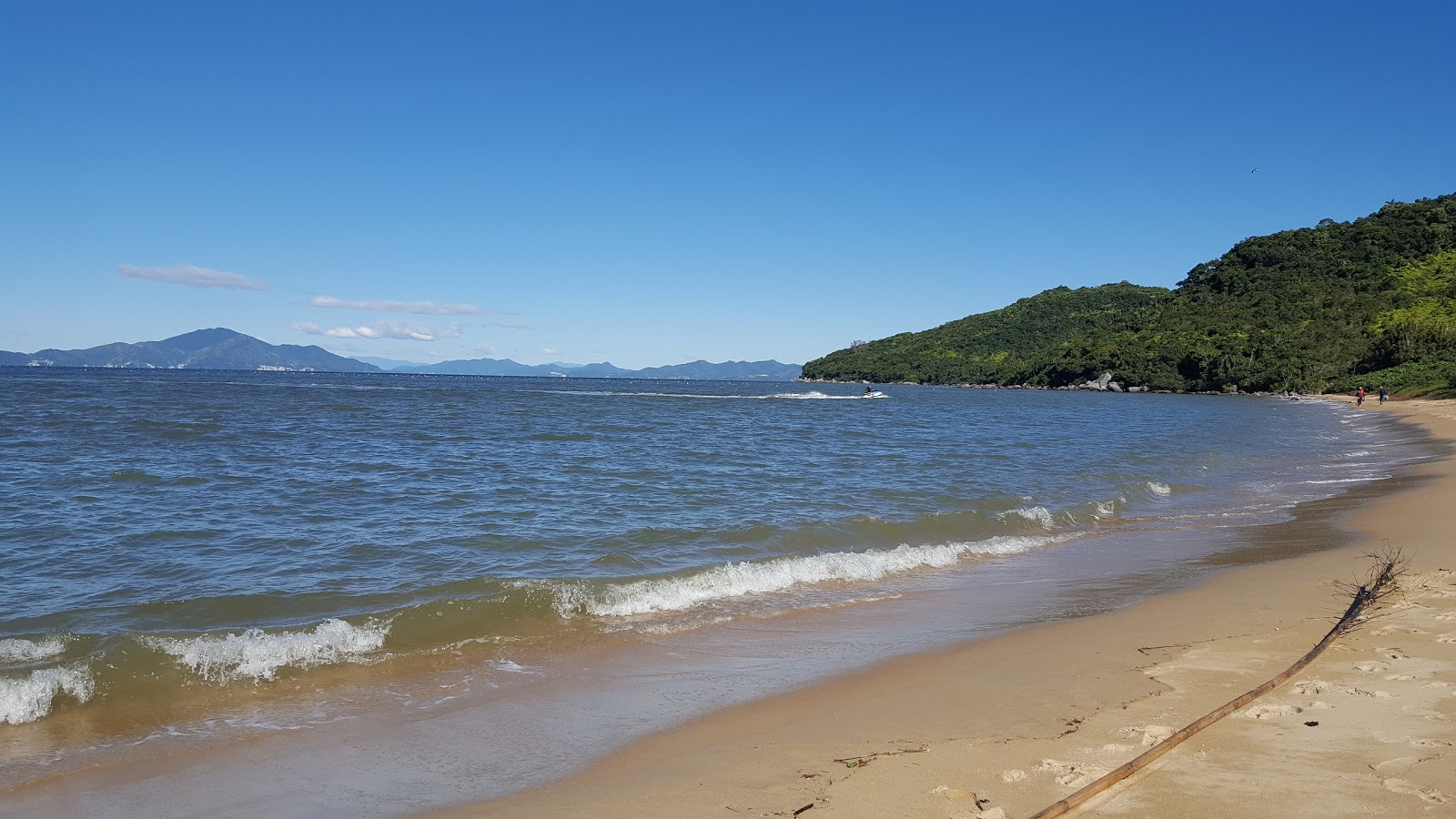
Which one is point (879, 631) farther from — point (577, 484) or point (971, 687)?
point (577, 484)

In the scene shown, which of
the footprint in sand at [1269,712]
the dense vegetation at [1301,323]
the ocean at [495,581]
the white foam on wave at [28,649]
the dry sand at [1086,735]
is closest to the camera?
the dry sand at [1086,735]

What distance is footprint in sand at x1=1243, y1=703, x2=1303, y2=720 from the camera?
5.34 metres

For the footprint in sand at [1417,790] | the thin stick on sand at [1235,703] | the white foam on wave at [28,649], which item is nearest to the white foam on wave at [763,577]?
the white foam on wave at [28,649]

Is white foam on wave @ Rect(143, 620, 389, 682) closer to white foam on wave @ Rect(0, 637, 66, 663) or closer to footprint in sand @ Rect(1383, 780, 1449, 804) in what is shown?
white foam on wave @ Rect(0, 637, 66, 663)

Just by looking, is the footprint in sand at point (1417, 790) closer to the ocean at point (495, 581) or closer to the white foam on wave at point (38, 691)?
the ocean at point (495, 581)

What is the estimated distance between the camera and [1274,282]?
124 meters

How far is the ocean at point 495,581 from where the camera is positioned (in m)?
6.08

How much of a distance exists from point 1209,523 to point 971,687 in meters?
11.3

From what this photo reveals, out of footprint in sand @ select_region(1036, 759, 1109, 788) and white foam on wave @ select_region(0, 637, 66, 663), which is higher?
footprint in sand @ select_region(1036, 759, 1109, 788)

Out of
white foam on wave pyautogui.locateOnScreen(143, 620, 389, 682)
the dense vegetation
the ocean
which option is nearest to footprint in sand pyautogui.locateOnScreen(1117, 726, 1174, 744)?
the ocean

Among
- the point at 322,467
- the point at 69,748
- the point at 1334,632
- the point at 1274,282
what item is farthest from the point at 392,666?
the point at 1274,282

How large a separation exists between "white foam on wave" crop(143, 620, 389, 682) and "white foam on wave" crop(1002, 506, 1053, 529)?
11305 mm

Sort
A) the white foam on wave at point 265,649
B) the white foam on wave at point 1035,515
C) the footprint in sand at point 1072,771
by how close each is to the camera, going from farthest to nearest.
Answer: the white foam on wave at point 1035,515 < the white foam on wave at point 265,649 < the footprint in sand at point 1072,771

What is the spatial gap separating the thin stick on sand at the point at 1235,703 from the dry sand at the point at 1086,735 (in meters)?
0.06
